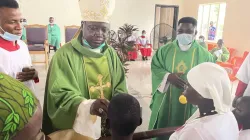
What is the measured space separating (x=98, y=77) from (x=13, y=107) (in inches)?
44.2

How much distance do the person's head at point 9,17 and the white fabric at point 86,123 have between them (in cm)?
91

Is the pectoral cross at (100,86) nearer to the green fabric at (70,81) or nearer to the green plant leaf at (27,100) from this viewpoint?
the green fabric at (70,81)

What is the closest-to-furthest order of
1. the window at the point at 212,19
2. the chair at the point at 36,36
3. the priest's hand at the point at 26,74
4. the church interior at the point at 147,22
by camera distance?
the priest's hand at the point at 26,74 < the church interior at the point at 147,22 < the chair at the point at 36,36 < the window at the point at 212,19

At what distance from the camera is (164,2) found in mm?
12562

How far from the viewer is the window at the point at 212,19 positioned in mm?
9102

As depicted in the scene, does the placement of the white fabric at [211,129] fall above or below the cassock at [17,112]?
below

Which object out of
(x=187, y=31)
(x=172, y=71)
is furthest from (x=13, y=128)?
(x=187, y=31)

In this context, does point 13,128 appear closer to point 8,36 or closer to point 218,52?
point 8,36

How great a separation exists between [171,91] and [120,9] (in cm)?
1039

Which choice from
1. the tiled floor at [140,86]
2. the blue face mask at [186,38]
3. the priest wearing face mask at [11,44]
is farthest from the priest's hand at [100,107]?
the tiled floor at [140,86]

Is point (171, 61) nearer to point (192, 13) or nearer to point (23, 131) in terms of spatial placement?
point (23, 131)

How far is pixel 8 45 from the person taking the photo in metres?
1.87

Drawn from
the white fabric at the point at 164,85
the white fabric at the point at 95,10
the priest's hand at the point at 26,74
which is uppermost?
the white fabric at the point at 95,10

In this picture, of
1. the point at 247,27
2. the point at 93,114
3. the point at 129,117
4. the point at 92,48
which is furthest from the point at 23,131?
the point at 247,27
